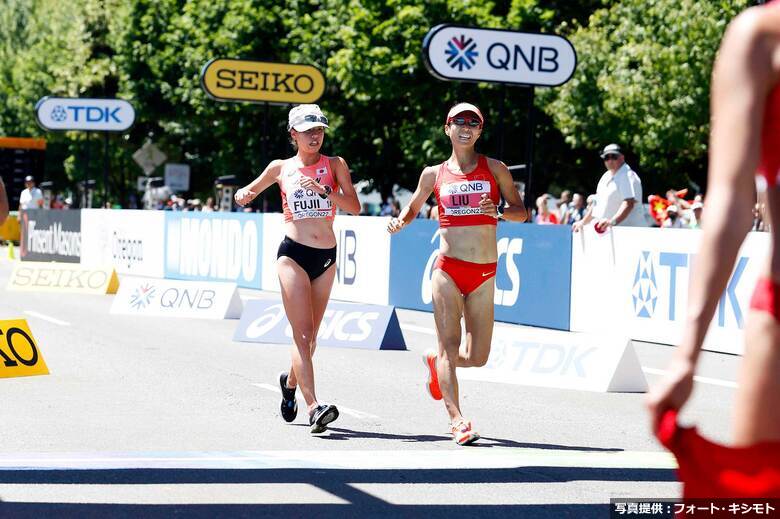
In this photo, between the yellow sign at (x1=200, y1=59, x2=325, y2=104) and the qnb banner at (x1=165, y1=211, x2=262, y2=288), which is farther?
the yellow sign at (x1=200, y1=59, x2=325, y2=104)

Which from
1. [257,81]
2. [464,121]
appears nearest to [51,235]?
[257,81]

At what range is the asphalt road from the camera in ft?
20.6

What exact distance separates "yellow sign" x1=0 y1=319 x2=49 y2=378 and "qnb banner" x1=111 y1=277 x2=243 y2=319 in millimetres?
6496

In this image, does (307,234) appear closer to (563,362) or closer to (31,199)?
(563,362)

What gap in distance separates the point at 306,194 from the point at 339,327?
5.82 metres

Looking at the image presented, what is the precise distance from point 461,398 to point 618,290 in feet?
17.6

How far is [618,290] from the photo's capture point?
15227mm

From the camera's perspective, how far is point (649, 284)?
1464 cm

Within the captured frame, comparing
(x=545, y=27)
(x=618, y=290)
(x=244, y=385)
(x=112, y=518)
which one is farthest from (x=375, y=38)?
(x=112, y=518)

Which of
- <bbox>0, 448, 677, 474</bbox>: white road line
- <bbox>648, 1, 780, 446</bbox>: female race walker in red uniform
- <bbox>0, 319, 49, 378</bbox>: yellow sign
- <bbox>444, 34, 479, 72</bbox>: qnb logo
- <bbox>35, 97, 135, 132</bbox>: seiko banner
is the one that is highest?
<bbox>35, 97, 135, 132</bbox>: seiko banner

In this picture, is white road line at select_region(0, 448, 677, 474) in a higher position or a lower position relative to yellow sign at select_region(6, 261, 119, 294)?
lower

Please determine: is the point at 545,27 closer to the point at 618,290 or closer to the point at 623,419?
the point at 618,290

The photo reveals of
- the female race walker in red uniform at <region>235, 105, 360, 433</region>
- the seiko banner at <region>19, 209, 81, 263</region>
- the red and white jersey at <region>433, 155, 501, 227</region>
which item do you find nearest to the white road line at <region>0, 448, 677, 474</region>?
the female race walker in red uniform at <region>235, 105, 360, 433</region>

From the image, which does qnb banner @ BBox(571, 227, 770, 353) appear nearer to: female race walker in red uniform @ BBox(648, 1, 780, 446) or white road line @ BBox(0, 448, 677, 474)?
white road line @ BBox(0, 448, 677, 474)
